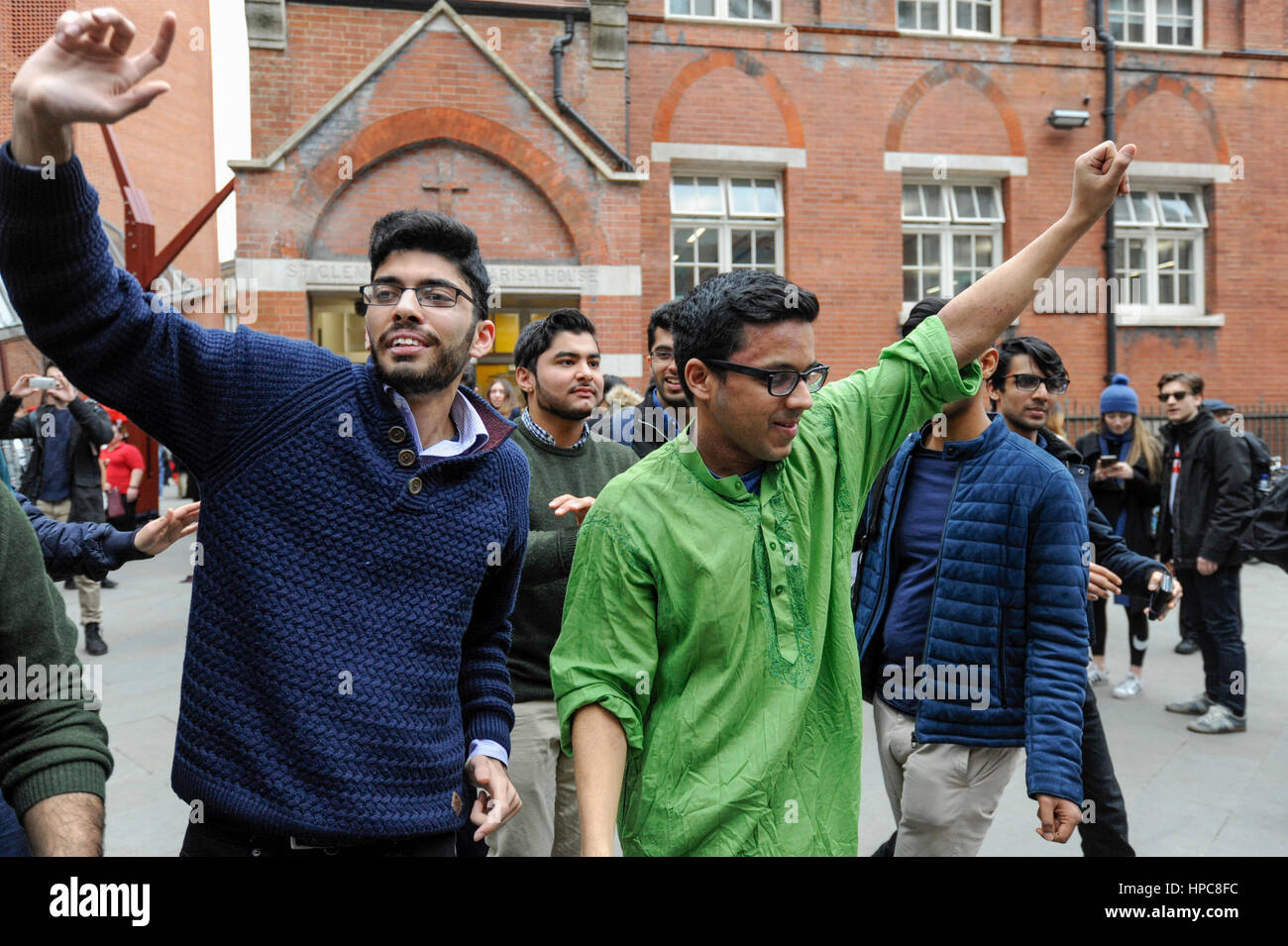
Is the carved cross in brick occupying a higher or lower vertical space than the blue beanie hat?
higher

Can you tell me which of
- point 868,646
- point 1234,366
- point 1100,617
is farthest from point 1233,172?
Answer: point 868,646

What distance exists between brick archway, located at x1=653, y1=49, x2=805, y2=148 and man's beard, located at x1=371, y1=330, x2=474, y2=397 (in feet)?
38.2

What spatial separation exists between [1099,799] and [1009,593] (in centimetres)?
117

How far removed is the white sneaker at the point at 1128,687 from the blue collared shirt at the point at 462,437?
595cm

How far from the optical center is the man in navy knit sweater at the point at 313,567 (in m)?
1.75

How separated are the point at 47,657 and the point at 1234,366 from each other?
1686 cm

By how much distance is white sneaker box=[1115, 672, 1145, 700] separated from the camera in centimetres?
669

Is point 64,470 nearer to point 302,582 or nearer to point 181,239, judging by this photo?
point 181,239

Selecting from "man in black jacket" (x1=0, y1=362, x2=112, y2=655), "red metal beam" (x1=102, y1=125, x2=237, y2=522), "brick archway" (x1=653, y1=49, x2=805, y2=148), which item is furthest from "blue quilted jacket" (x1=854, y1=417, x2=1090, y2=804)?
"red metal beam" (x1=102, y1=125, x2=237, y2=522)

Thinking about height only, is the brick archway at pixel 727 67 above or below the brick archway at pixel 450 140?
above

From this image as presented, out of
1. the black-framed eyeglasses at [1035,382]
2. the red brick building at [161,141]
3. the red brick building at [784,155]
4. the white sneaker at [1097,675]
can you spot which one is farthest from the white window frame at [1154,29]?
the red brick building at [161,141]

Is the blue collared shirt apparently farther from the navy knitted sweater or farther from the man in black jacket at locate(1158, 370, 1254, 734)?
the man in black jacket at locate(1158, 370, 1254, 734)

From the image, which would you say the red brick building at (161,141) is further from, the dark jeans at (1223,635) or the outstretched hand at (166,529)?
the dark jeans at (1223,635)
